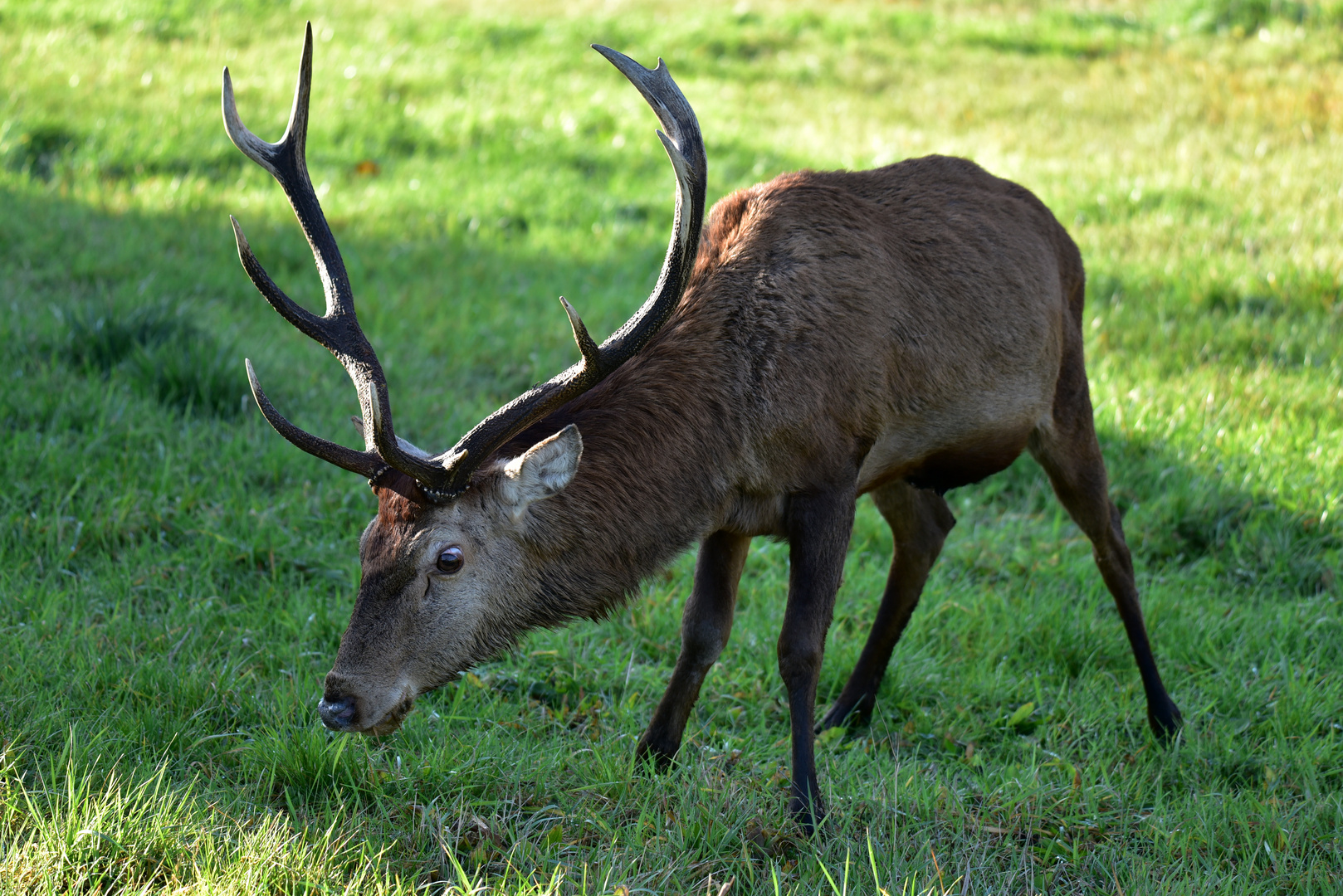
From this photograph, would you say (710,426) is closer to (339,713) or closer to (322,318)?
(322,318)

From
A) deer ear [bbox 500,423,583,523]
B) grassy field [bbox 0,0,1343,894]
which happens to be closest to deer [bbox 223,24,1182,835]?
deer ear [bbox 500,423,583,523]

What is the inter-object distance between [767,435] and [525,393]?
2.32ft

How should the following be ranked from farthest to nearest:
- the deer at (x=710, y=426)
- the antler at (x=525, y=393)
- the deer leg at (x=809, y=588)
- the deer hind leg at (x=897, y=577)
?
the deer hind leg at (x=897, y=577)
the deer leg at (x=809, y=588)
the deer at (x=710, y=426)
the antler at (x=525, y=393)

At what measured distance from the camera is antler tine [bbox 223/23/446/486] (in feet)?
10.1

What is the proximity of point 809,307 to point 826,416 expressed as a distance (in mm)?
338

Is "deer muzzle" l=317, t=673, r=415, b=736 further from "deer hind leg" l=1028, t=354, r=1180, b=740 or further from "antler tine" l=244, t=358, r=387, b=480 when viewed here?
"deer hind leg" l=1028, t=354, r=1180, b=740

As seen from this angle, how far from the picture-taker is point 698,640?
3.70 m

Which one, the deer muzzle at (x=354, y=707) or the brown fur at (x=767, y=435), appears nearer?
the deer muzzle at (x=354, y=707)

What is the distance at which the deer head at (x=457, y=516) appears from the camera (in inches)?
121

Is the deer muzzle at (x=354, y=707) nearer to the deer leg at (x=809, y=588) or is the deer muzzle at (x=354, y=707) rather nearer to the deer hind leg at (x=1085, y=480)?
the deer leg at (x=809, y=588)

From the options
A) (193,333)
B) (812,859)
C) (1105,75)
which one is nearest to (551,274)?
(193,333)

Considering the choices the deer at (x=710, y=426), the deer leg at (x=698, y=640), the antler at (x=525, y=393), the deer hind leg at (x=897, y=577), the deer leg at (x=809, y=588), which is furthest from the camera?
the deer hind leg at (x=897, y=577)

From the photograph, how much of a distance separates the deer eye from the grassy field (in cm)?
63

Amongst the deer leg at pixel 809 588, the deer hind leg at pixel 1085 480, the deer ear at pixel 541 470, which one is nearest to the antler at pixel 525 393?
the deer ear at pixel 541 470
